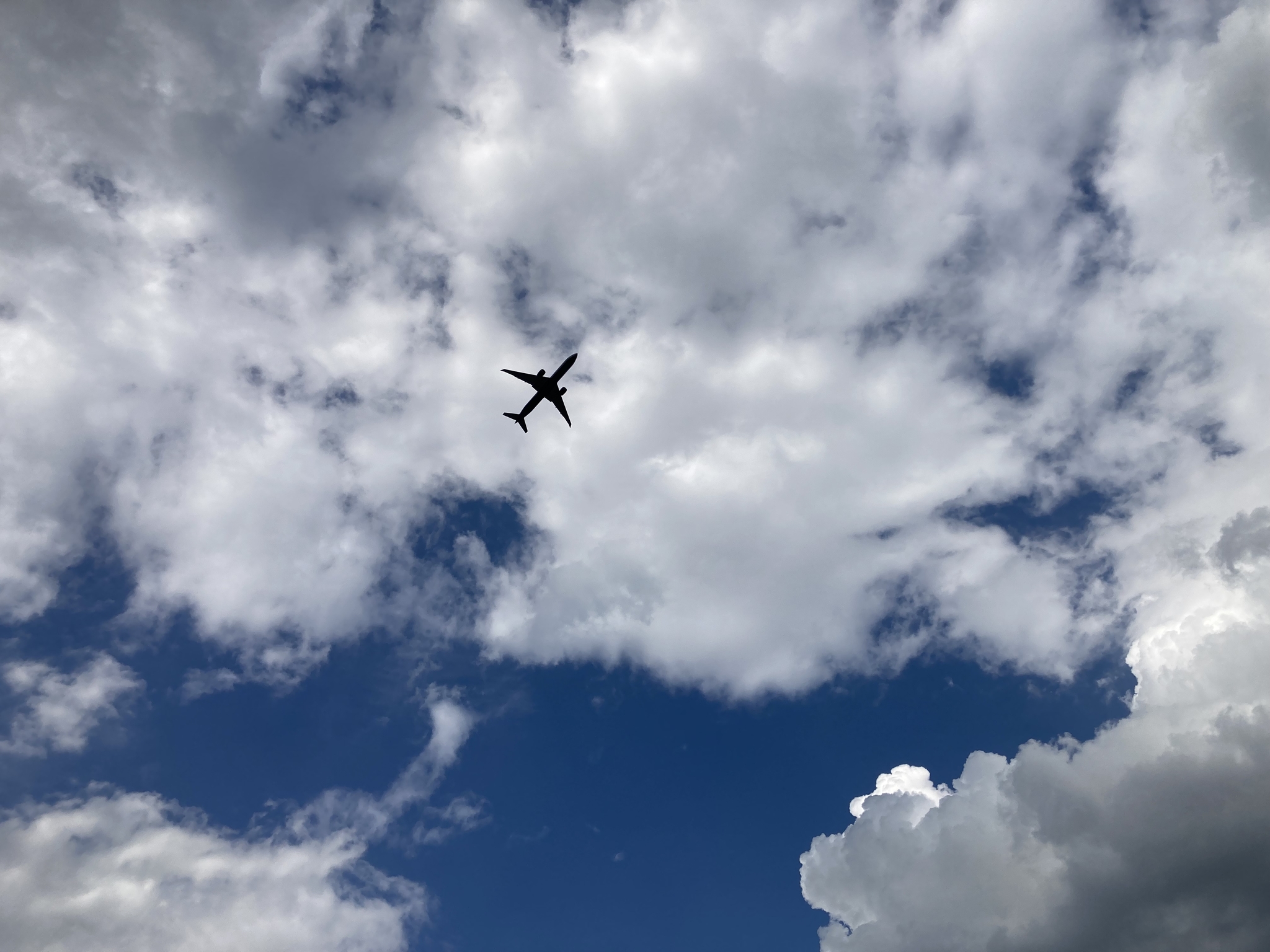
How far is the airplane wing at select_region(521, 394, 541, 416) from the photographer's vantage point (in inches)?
6043

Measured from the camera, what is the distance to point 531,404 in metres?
155

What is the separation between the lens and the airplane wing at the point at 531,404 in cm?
15350

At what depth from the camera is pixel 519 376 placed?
151875 mm
